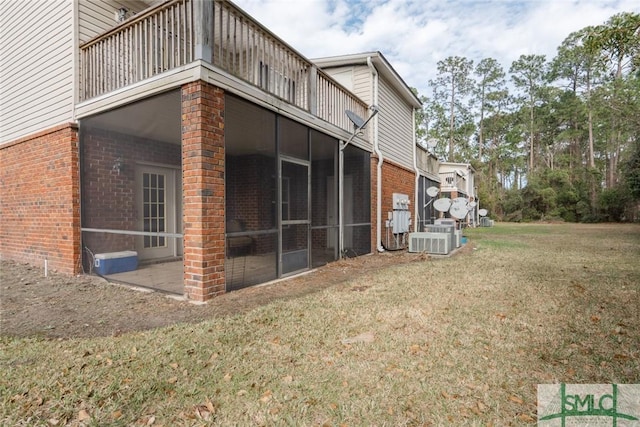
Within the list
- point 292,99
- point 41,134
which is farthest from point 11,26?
point 292,99

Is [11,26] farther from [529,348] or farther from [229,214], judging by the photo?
[529,348]

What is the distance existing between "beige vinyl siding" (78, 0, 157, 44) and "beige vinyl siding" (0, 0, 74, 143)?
0.16 m

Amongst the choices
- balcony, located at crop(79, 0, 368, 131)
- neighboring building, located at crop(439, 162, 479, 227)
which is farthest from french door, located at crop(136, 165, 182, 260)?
neighboring building, located at crop(439, 162, 479, 227)

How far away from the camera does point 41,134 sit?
242 inches

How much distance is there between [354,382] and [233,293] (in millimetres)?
2645

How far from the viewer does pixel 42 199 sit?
6.13 m

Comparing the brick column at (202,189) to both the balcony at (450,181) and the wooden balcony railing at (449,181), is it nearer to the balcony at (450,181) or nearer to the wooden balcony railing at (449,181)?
the balcony at (450,181)

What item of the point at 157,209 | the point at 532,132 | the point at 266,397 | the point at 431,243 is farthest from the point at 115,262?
the point at 532,132

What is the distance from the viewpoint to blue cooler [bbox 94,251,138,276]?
5.60m

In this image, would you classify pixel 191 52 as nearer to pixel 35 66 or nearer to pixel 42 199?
pixel 42 199

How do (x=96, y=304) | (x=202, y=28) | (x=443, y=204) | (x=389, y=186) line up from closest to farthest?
1. (x=202, y=28)
2. (x=96, y=304)
3. (x=389, y=186)
4. (x=443, y=204)

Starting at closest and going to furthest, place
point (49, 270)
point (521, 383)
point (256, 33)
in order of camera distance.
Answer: point (521, 383) → point (256, 33) → point (49, 270)

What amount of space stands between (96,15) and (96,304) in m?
5.22

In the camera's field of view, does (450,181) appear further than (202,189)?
Yes
